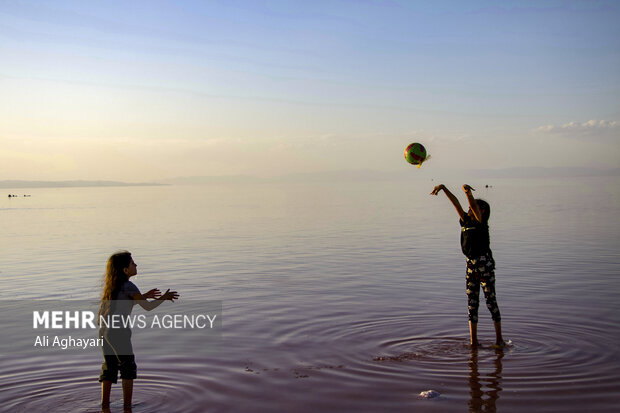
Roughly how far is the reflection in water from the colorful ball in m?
3.97

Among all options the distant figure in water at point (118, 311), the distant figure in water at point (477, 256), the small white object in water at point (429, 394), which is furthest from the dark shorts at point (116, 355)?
the distant figure in water at point (477, 256)

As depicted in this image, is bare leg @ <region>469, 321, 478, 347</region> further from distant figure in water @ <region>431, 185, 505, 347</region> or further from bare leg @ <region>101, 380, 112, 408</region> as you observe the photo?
bare leg @ <region>101, 380, 112, 408</region>

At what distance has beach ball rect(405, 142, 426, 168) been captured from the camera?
A: 37.4 feet

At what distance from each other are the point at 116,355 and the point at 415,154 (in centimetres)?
678

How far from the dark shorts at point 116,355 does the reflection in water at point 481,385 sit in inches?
156

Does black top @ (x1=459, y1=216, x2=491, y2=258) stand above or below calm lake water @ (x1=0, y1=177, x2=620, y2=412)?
above

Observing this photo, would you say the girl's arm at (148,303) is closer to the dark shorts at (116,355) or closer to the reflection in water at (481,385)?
the dark shorts at (116,355)

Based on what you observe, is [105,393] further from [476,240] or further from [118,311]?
[476,240]

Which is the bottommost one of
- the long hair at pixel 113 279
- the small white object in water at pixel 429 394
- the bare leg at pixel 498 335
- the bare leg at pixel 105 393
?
the small white object in water at pixel 429 394

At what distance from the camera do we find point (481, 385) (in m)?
7.66

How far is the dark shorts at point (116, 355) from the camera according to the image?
6.82m

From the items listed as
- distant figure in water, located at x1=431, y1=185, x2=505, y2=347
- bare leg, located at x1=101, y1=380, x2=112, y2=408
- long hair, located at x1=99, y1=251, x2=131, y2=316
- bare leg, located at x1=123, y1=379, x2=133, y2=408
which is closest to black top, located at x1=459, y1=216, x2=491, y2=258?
distant figure in water, located at x1=431, y1=185, x2=505, y2=347

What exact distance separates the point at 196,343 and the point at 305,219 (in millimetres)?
28688

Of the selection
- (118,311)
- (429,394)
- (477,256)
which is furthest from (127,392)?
(477,256)
